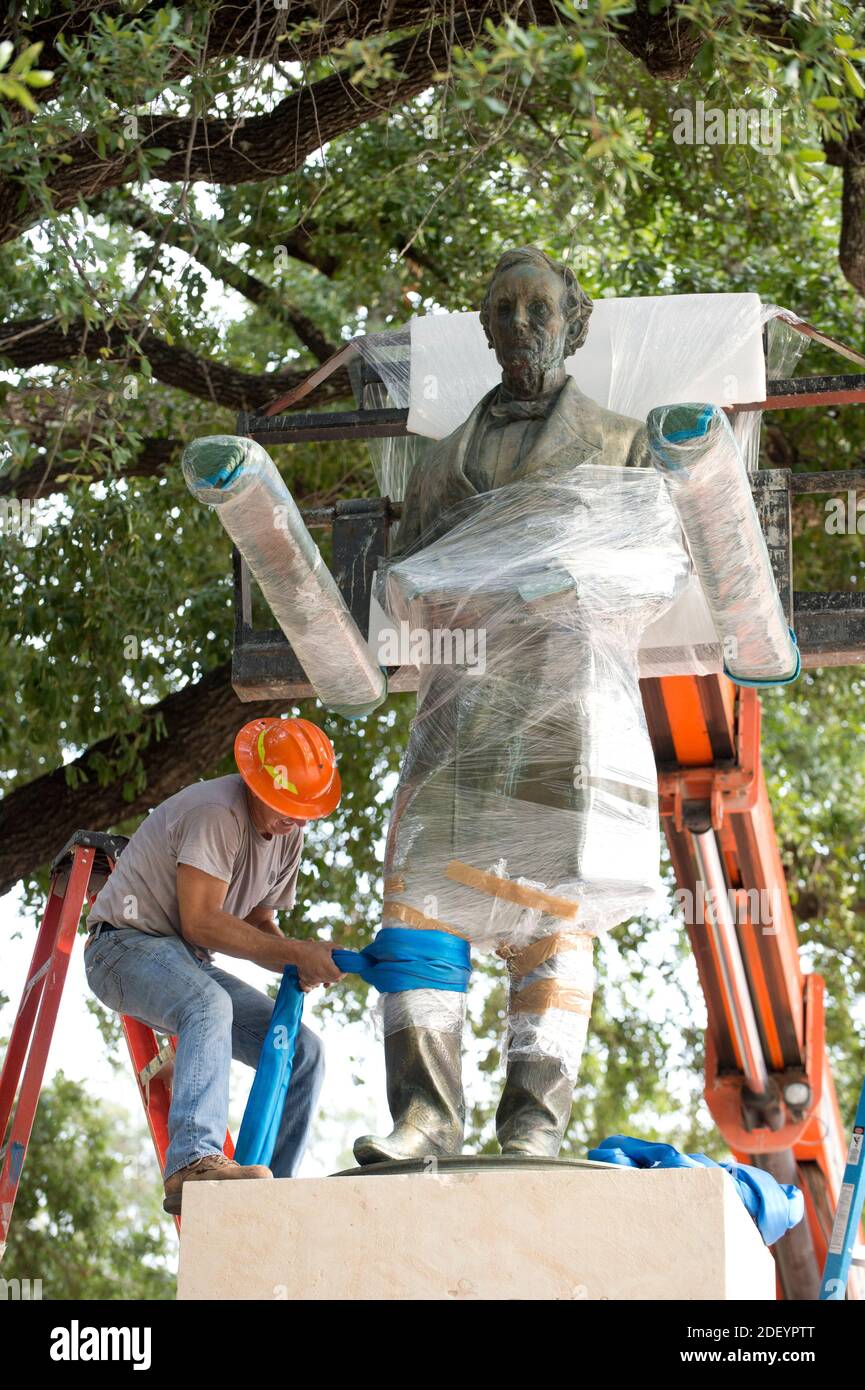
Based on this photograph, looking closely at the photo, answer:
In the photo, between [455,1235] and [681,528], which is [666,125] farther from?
[455,1235]

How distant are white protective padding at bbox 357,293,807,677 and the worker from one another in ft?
1.99

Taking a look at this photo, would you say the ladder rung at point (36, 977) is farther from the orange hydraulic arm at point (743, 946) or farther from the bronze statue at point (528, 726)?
the orange hydraulic arm at point (743, 946)

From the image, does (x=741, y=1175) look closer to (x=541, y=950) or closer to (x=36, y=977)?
(x=541, y=950)

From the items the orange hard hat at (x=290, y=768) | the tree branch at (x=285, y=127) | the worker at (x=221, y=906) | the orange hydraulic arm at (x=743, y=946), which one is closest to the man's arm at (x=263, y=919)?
the worker at (x=221, y=906)

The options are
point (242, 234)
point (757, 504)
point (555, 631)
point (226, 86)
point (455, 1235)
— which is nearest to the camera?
point (455, 1235)

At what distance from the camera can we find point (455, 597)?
470 centimetres

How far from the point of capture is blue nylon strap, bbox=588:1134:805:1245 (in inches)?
170

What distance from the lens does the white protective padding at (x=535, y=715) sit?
4.48 m

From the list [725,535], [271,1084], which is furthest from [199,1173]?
[725,535]

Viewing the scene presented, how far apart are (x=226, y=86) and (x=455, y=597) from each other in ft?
10.8

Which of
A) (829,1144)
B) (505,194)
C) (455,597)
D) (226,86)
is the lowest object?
(829,1144)

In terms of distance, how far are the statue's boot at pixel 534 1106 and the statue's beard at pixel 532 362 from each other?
1.75 m

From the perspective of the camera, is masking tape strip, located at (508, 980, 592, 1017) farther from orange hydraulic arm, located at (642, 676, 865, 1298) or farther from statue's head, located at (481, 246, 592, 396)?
orange hydraulic arm, located at (642, 676, 865, 1298)

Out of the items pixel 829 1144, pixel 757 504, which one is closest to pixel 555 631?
pixel 757 504
